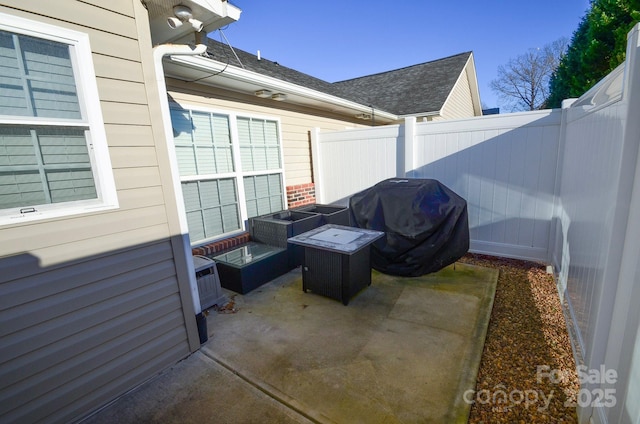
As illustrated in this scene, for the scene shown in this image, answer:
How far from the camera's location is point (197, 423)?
200cm

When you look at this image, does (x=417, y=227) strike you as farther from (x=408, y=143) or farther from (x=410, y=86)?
(x=410, y=86)

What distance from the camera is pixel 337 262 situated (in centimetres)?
343

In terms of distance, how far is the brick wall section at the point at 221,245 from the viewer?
164 inches

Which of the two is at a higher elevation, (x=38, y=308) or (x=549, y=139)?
(x=549, y=139)

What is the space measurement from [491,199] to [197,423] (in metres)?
4.96

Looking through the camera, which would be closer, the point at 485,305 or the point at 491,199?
the point at 485,305

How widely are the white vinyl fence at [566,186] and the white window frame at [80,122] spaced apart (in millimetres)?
3312

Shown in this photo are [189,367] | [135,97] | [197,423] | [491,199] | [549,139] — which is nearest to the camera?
[197,423]

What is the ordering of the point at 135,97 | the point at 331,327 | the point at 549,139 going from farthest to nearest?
the point at 549,139
the point at 331,327
the point at 135,97

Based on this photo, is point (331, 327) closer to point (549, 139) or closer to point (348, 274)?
point (348, 274)

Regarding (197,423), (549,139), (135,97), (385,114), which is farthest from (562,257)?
(385,114)

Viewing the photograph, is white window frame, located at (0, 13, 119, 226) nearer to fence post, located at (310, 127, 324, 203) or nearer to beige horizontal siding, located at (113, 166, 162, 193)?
beige horizontal siding, located at (113, 166, 162, 193)

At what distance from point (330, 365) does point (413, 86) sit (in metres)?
11.8

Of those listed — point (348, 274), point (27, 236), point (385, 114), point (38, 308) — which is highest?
point (385, 114)
